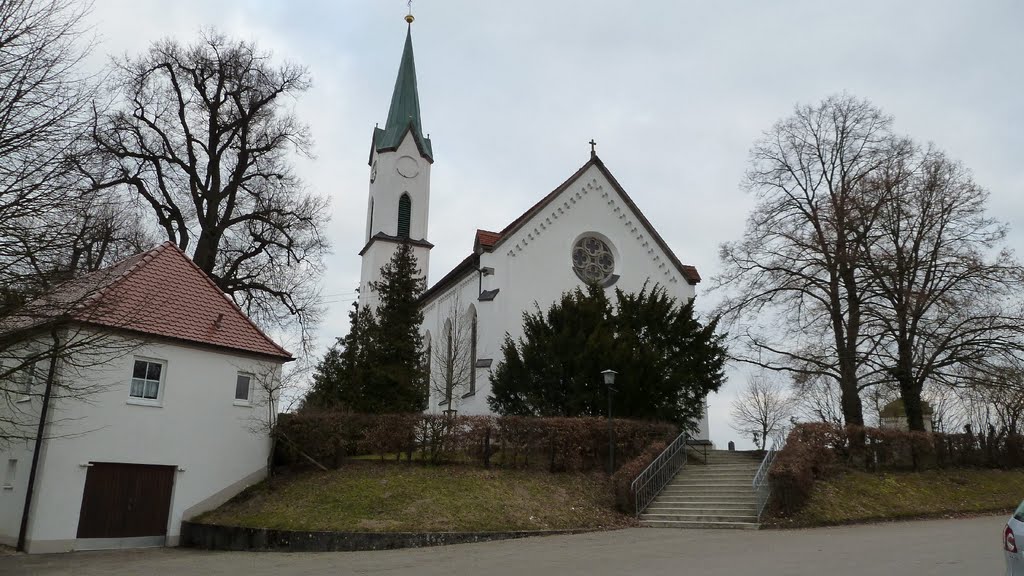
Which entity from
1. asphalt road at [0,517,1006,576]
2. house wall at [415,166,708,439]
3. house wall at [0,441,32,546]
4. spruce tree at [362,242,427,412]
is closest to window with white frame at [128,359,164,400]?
house wall at [0,441,32,546]

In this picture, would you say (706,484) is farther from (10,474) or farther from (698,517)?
(10,474)

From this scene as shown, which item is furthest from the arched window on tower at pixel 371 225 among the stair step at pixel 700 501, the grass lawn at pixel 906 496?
the grass lawn at pixel 906 496

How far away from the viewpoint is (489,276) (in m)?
27.8

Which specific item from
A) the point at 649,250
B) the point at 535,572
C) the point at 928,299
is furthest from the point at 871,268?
the point at 535,572

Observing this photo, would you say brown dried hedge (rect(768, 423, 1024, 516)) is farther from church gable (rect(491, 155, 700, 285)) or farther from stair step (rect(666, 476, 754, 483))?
church gable (rect(491, 155, 700, 285))

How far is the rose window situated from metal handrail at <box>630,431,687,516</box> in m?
9.55

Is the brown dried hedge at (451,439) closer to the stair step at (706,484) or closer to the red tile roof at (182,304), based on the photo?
the stair step at (706,484)

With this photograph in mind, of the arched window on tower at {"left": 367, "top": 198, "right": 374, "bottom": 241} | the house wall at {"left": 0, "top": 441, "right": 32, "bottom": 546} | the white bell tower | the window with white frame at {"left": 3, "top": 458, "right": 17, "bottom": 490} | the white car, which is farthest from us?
the arched window on tower at {"left": 367, "top": 198, "right": 374, "bottom": 241}

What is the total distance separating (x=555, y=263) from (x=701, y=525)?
14127 mm

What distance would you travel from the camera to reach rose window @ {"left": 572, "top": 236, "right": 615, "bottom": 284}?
29562mm

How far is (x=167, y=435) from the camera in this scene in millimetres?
17828

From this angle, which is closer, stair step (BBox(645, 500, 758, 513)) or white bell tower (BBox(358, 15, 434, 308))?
stair step (BBox(645, 500, 758, 513))

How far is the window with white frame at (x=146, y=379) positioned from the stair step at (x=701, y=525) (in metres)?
12.1

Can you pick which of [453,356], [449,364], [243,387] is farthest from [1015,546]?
[453,356]
